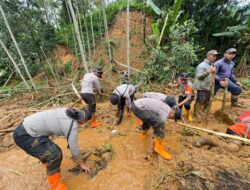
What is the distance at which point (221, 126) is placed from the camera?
4.25 meters

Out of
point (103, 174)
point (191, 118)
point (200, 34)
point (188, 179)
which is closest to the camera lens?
point (188, 179)

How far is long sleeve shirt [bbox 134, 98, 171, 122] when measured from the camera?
10.0 ft

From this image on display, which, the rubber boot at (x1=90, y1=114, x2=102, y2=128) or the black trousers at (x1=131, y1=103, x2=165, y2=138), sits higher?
the black trousers at (x1=131, y1=103, x2=165, y2=138)

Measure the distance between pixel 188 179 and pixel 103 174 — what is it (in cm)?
133

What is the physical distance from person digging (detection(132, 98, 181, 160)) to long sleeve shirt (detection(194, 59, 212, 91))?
1.42 metres

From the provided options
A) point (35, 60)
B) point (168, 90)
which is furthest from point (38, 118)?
point (35, 60)

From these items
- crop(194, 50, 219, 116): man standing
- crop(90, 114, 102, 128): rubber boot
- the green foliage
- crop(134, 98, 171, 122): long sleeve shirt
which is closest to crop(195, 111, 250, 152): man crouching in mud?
crop(134, 98, 171, 122): long sleeve shirt

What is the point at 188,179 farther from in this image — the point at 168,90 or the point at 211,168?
the point at 168,90

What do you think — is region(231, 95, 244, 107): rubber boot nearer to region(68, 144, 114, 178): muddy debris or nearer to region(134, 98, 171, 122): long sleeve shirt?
region(134, 98, 171, 122): long sleeve shirt

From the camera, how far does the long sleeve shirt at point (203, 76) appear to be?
405cm

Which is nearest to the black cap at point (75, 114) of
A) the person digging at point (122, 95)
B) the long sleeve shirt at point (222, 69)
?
the person digging at point (122, 95)

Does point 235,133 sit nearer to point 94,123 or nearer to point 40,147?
point 40,147

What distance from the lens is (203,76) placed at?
4070 mm

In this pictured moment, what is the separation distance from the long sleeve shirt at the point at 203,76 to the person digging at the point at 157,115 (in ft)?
4.67
